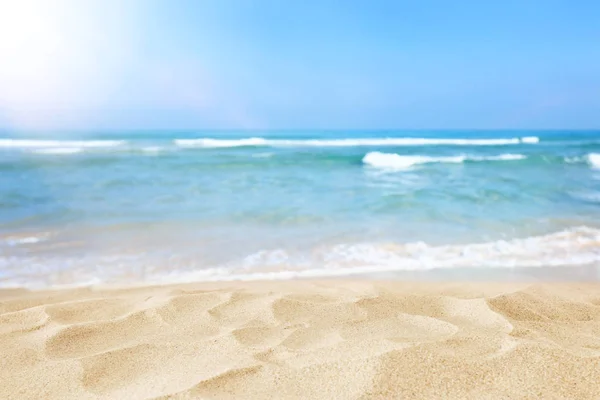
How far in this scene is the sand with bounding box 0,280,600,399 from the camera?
168 cm

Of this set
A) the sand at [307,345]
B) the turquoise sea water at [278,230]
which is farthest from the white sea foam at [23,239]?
→ the sand at [307,345]

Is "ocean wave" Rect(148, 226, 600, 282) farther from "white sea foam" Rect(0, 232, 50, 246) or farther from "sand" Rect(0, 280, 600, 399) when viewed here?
"white sea foam" Rect(0, 232, 50, 246)

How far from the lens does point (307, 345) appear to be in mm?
2104

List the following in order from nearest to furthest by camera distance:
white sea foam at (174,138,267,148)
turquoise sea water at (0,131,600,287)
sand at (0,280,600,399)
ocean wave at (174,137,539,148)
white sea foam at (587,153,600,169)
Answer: sand at (0,280,600,399)
turquoise sea water at (0,131,600,287)
white sea foam at (587,153,600,169)
white sea foam at (174,138,267,148)
ocean wave at (174,137,539,148)

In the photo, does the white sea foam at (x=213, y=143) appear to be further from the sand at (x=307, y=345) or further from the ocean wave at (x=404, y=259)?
the sand at (x=307, y=345)

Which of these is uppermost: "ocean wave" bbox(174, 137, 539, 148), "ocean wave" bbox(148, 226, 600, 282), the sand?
"ocean wave" bbox(174, 137, 539, 148)

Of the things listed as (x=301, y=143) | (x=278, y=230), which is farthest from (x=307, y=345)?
(x=301, y=143)

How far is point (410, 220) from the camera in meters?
6.19

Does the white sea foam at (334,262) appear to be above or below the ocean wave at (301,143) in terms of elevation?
below

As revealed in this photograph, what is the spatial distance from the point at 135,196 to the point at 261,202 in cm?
254

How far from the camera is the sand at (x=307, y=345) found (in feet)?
5.51

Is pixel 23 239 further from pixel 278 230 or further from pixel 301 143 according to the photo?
pixel 301 143

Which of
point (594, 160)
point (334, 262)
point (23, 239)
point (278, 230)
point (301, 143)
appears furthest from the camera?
point (301, 143)

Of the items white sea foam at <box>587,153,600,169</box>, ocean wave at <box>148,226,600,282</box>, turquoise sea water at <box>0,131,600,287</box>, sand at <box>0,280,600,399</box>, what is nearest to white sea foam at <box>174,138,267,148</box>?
white sea foam at <box>587,153,600,169</box>
